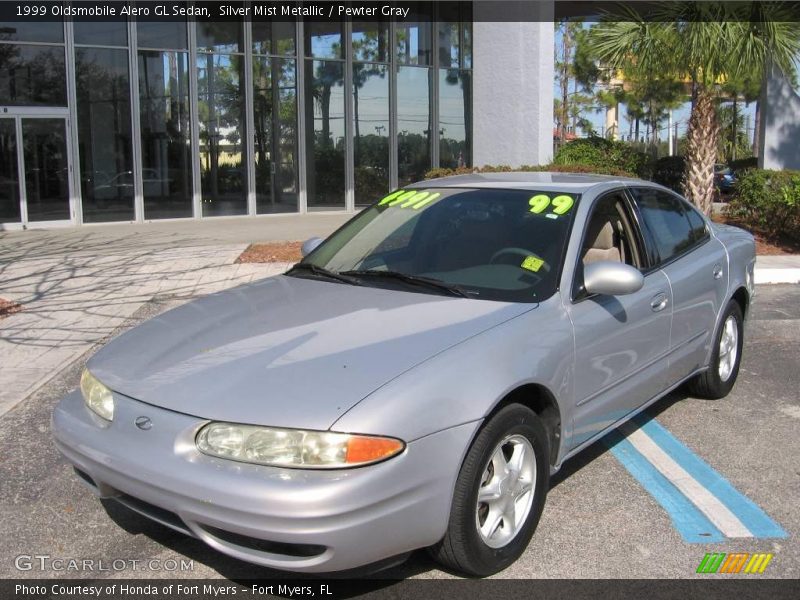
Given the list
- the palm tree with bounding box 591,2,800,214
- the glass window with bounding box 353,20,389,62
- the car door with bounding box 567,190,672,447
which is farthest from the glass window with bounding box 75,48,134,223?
the car door with bounding box 567,190,672,447

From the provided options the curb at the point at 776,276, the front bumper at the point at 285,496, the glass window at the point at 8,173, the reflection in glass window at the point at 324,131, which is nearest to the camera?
the front bumper at the point at 285,496

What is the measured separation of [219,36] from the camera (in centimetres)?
1870

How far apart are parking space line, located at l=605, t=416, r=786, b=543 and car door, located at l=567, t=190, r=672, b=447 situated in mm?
372

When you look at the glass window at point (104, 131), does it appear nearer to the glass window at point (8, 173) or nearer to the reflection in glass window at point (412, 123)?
the glass window at point (8, 173)

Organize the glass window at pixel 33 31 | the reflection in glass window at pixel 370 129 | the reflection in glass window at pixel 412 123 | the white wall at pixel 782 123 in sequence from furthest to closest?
the reflection in glass window at pixel 412 123 < the reflection in glass window at pixel 370 129 < the white wall at pixel 782 123 < the glass window at pixel 33 31

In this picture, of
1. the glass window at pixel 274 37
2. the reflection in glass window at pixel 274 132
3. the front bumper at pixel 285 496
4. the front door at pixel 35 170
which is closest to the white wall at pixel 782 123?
the reflection in glass window at pixel 274 132

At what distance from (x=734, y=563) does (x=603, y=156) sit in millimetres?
14094

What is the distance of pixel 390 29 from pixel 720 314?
17892 mm

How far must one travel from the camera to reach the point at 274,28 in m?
19.6

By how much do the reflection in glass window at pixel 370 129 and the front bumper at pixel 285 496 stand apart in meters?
18.7

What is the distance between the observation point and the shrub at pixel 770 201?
532 inches

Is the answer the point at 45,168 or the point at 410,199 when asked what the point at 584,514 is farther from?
the point at 45,168

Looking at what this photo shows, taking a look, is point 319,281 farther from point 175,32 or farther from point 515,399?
point 175,32

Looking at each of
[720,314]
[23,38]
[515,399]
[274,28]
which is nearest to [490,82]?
[274,28]
